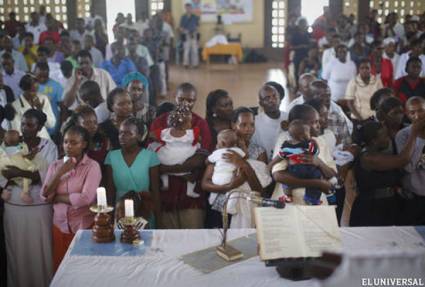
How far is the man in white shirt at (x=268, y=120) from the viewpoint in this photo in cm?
412

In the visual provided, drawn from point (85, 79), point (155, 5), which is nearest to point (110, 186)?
point (85, 79)

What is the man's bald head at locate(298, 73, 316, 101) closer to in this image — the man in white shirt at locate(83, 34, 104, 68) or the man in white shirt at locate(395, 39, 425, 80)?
the man in white shirt at locate(395, 39, 425, 80)

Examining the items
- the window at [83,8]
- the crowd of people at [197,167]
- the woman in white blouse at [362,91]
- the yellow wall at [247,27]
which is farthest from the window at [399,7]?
the crowd of people at [197,167]

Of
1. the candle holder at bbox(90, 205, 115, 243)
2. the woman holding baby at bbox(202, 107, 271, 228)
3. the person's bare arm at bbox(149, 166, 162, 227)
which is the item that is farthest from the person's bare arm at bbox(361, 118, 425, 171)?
the candle holder at bbox(90, 205, 115, 243)

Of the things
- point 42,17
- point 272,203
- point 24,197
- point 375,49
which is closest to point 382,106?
point 272,203

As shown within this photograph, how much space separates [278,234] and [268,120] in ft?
5.61

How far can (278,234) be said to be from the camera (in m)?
Answer: 2.57

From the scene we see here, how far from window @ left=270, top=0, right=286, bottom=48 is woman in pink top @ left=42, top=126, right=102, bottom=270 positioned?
46.6ft

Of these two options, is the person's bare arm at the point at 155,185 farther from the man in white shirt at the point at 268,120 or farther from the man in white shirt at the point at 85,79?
the man in white shirt at the point at 85,79

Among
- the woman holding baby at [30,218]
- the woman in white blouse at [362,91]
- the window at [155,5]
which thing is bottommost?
the woman holding baby at [30,218]

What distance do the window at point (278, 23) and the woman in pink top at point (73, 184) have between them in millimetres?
14215

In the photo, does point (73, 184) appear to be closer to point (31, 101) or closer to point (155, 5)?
point (31, 101)

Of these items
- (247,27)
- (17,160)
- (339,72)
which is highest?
(247,27)

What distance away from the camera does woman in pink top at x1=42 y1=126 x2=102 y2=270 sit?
10.9ft
